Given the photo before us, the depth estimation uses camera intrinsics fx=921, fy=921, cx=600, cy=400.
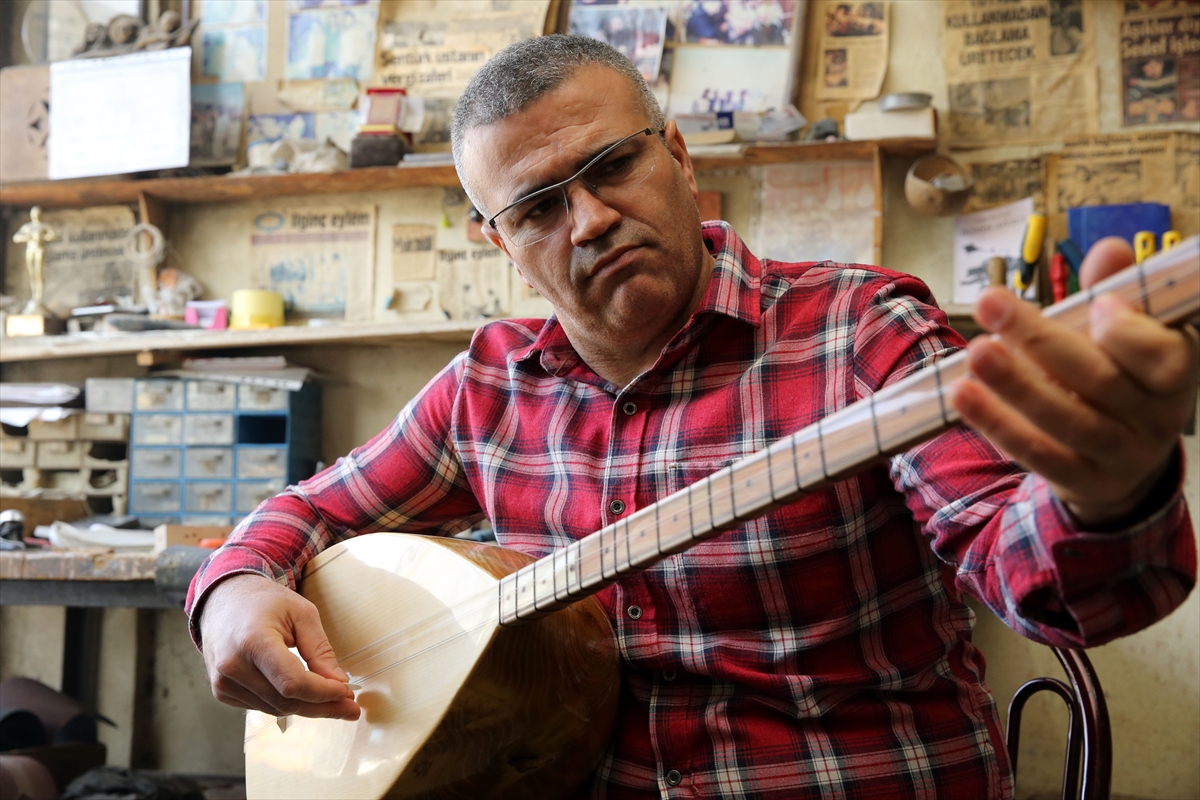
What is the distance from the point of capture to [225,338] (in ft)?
8.84

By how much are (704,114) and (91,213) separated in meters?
2.07

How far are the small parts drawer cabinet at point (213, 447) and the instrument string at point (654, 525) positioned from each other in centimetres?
168

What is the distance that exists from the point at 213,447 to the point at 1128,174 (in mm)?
2631

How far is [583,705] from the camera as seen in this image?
1.00 meters

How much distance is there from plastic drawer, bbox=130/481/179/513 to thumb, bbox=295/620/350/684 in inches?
72.1

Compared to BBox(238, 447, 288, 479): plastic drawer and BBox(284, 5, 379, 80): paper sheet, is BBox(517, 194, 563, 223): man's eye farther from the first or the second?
BBox(284, 5, 379, 80): paper sheet

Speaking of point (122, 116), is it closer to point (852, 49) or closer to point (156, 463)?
point (156, 463)

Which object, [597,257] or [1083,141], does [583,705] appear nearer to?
[597,257]

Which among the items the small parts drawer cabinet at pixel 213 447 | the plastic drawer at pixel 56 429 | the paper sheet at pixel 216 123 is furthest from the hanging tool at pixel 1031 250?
the plastic drawer at pixel 56 429

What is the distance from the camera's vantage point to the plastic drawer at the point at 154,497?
2734mm

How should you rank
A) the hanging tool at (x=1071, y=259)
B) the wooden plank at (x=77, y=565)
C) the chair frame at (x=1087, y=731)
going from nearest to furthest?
Result: 1. the chair frame at (x=1087, y=731)
2. the wooden plank at (x=77, y=565)
3. the hanging tool at (x=1071, y=259)

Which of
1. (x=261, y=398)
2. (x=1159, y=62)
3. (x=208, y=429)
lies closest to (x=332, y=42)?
(x=261, y=398)

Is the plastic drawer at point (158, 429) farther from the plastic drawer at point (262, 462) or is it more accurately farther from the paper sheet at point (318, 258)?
the paper sheet at point (318, 258)

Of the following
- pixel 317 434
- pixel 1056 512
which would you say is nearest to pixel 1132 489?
pixel 1056 512
